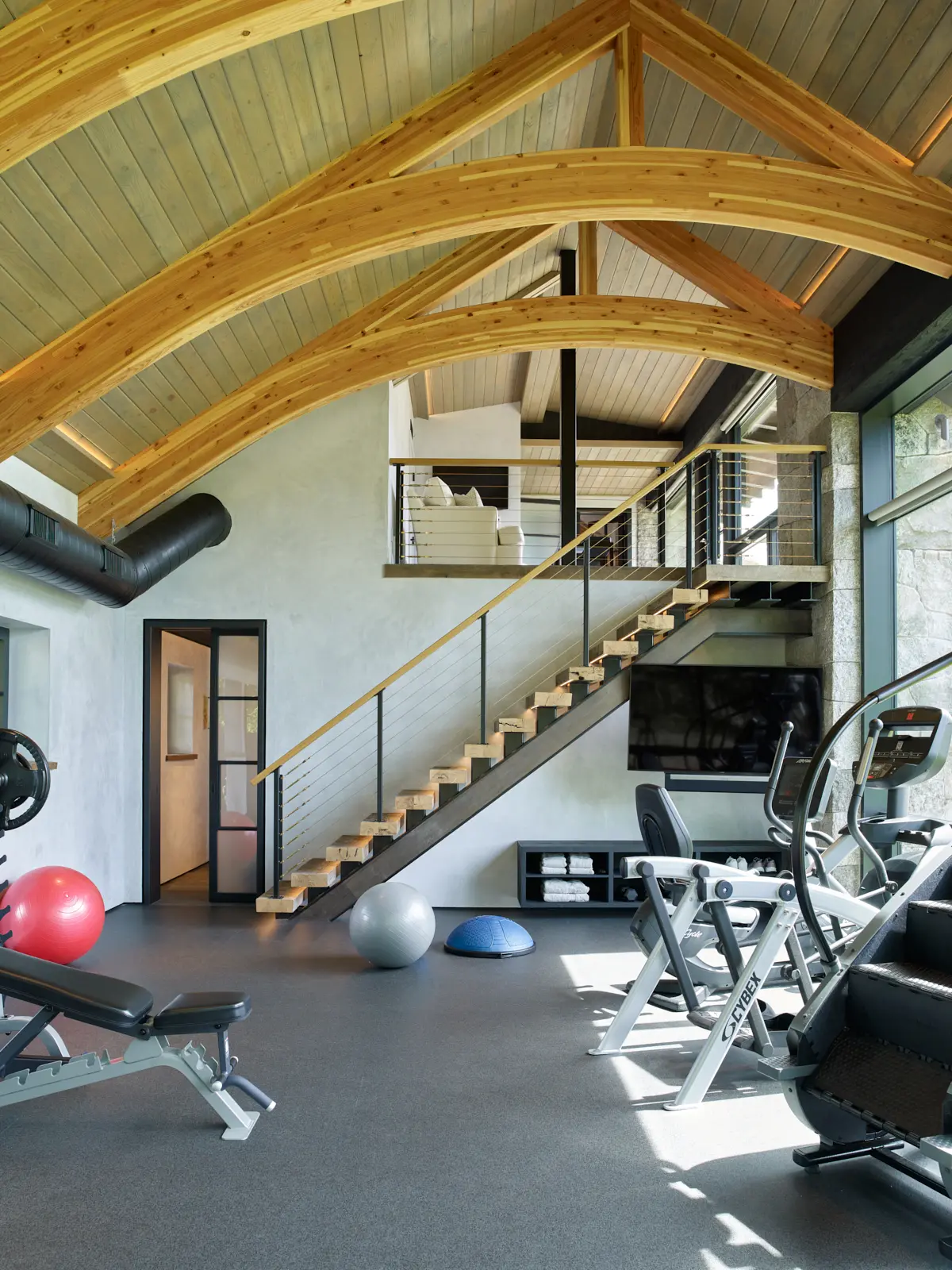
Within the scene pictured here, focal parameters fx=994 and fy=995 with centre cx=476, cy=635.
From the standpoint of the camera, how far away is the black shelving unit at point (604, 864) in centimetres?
764

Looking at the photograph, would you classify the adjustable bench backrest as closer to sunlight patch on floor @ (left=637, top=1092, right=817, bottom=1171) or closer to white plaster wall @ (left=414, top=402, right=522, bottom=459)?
sunlight patch on floor @ (left=637, top=1092, right=817, bottom=1171)

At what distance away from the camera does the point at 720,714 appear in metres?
7.25

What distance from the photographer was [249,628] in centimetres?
827

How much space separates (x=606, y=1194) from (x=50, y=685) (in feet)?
16.9

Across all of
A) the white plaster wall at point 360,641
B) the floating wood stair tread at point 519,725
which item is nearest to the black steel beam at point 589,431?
the white plaster wall at point 360,641

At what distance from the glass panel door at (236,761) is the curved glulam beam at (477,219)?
349 centimetres

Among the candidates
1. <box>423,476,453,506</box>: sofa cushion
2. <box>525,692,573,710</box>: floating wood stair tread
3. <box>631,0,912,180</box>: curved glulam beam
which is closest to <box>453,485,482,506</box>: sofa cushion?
<box>423,476,453,506</box>: sofa cushion

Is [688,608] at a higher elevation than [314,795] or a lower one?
higher

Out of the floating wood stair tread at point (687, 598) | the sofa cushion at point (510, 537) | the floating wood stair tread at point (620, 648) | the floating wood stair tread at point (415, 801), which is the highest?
the sofa cushion at point (510, 537)

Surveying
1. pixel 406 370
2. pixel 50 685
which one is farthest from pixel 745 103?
pixel 50 685

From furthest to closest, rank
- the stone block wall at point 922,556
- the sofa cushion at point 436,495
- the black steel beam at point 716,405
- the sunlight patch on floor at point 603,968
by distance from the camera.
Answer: the black steel beam at point 716,405, the sofa cushion at point 436,495, the stone block wall at point 922,556, the sunlight patch on floor at point 603,968

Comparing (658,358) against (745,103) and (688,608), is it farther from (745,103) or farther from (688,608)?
(745,103)

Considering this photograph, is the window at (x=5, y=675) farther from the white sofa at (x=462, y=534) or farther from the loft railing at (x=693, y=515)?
the white sofa at (x=462, y=534)

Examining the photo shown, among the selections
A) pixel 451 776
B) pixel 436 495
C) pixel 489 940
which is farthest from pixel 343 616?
pixel 489 940
